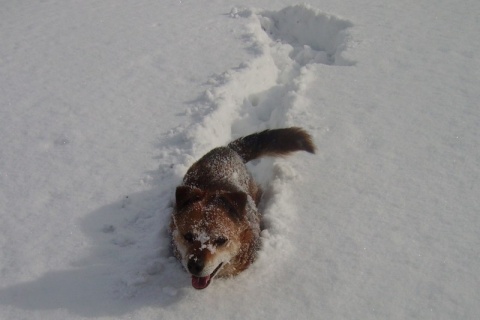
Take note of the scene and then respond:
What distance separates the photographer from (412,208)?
3.65 metres

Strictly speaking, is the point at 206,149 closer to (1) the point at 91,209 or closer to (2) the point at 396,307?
(1) the point at 91,209

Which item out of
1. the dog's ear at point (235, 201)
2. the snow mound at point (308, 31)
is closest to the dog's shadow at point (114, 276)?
the dog's ear at point (235, 201)

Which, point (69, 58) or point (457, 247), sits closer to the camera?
point (457, 247)

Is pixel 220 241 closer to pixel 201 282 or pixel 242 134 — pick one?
pixel 201 282

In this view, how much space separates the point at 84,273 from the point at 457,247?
270 cm

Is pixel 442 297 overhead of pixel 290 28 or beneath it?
overhead

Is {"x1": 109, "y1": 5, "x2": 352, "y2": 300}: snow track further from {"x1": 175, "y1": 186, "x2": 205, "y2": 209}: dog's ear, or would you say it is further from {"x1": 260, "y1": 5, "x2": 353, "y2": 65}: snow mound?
{"x1": 175, "y1": 186, "x2": 205, "y2": 209}: dog's ear

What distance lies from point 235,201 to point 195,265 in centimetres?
57

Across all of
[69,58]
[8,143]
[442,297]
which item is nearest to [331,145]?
[442,297]

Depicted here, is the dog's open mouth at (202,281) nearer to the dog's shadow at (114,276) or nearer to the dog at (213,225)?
the dog at (213,225)

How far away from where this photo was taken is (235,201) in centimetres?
311

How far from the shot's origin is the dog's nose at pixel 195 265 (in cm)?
275

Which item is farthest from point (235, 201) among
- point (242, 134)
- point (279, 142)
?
point (242, 134)

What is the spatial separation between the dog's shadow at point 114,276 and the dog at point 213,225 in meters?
0.19
